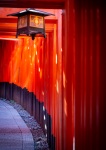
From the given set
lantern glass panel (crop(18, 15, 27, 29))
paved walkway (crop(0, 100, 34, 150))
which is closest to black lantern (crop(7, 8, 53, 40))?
lantern glass panel (crop(18, 15, 27, 29))

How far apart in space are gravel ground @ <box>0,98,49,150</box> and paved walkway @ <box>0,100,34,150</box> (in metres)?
0.16

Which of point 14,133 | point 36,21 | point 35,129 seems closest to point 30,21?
point 36,21

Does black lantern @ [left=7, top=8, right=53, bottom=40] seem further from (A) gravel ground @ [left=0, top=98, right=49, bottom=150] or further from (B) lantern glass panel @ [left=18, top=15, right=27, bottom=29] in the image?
(A) gravel ground @ [left=0, top=98, right=49, bottom=150]

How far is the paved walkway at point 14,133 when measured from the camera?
26.1ft

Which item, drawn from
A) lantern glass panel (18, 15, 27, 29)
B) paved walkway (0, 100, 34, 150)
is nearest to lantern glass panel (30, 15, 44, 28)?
lantern glass panel (18, 15, 27, 29)

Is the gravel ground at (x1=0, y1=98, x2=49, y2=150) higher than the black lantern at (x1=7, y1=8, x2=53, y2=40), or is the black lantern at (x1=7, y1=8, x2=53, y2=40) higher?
the black lantern at (x1=7, y1=8, x2=53, y2=40)

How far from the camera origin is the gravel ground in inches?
321

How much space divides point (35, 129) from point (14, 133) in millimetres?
1021

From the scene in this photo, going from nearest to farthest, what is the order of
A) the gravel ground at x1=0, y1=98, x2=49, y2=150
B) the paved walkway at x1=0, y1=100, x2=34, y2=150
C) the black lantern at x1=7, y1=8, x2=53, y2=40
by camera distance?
the black lantern at x1=7, y1=8, x2=53, y2=40, the paved walkway at x1=0, y1=100, x2=34, y2=150, the gravel ground at x1=0, y1=98, x2=49, y2=150

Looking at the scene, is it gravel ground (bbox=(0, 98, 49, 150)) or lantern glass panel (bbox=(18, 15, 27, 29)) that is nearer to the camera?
lantern glass panel (bbox=(18, 15, 27, 29))

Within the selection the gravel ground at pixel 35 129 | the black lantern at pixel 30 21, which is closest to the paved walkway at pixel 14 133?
the gravel ground at pixel 35 129

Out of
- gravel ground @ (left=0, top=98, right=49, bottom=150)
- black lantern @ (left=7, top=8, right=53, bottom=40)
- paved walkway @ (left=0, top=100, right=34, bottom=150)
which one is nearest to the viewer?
black lantern @ (left=7, top=8, right=53, bottom=40)

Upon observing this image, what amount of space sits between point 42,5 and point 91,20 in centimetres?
72

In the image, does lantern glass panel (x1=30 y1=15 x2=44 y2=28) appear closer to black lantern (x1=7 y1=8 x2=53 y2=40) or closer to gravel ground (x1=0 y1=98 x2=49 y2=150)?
Result: black lantern (x1=7 y1=8 x2=53 y2=40)
